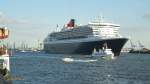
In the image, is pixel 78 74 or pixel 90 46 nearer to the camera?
pixel 78 74

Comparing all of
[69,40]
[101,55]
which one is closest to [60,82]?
[101,55]

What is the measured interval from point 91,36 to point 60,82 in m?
126

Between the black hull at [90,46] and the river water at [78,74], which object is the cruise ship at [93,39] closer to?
Answer: the black hull at [90,46]

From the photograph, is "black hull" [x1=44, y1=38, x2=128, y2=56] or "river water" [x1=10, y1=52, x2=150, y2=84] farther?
"black hull" [x1=44, y1=38, x2=128, y2=56]

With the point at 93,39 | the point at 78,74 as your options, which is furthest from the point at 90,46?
the point at 78,74

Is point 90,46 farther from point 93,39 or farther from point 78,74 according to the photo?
point 78,74

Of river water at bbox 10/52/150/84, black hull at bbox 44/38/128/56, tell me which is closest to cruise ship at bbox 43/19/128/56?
black hull at bbox 44/38/128/56

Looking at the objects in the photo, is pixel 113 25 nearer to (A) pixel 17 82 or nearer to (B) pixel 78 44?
(B) pixel 78 44

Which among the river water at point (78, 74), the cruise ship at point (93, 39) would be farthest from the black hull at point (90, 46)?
the river water at point (78, 74)

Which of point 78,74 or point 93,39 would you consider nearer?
point 78,74

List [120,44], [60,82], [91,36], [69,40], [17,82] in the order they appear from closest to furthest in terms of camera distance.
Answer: [17,82] < [60,82] < [120,44] < [91,36] < [69,40]

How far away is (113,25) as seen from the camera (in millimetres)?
188125

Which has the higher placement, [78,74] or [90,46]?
[78,74]

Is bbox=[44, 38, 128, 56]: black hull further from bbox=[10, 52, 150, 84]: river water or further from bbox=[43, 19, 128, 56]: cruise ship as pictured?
bbox=[10, 52, 150, 84]: river water
